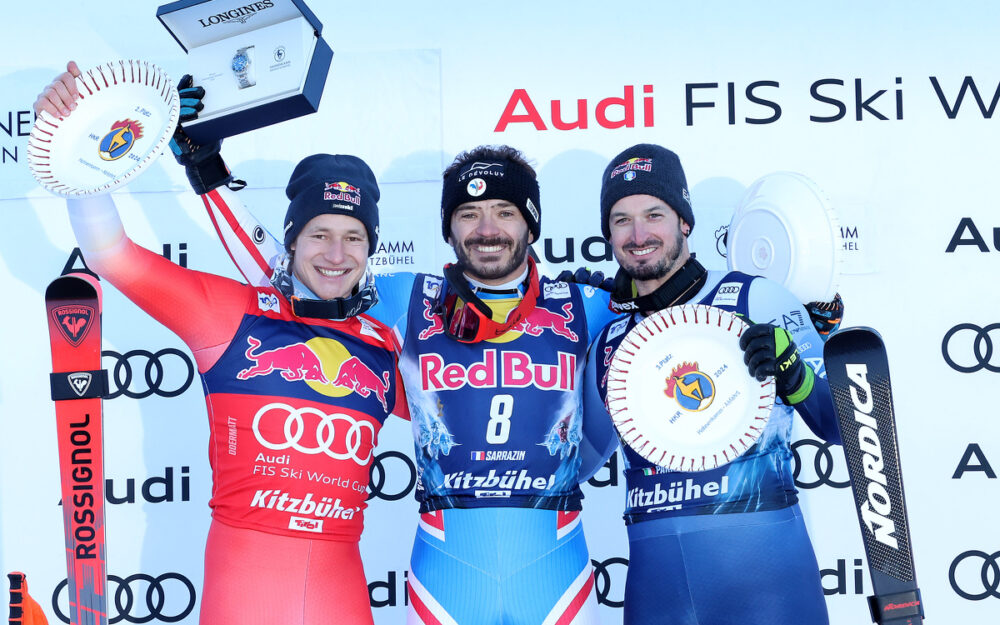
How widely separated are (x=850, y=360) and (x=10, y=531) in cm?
372

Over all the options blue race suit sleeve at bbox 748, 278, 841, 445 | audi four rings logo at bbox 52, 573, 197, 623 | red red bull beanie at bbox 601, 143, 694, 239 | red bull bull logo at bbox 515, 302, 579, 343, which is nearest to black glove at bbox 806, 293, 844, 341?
blue race suit sleeve at bbox 748, 278, 841, 445

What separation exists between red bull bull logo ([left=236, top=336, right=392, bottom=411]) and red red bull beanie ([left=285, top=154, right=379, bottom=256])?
1.21 ft

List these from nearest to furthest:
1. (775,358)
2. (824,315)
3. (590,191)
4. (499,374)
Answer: (775,358) → (499,374) → (824,315) → (590,191)

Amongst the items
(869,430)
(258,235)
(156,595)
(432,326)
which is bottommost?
(156,595)

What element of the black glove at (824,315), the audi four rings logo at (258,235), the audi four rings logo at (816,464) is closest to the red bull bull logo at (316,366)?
the audi four rings logo at (258,235)

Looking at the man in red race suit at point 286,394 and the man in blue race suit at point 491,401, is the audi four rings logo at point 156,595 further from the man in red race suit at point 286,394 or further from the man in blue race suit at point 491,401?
the man in blue race suit at point 491,401

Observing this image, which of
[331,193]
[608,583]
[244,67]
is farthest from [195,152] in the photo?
[608,583]

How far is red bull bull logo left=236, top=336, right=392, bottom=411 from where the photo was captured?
102 inches

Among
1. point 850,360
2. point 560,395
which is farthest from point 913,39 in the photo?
point 560,395

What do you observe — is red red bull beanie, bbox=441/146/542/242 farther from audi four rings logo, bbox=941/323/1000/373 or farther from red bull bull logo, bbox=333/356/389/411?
audi four rings logo, bbox=941/323/1000/373

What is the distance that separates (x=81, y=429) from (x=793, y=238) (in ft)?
7.98

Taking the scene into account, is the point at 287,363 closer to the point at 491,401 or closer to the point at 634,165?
the point at 491,401

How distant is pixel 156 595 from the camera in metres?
3.94

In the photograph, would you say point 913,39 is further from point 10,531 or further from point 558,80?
point 10,531
